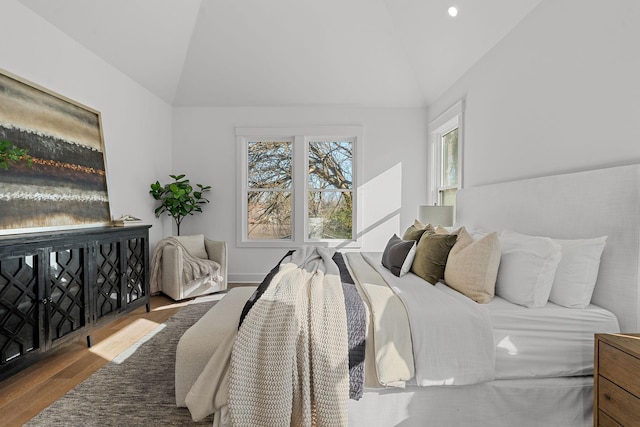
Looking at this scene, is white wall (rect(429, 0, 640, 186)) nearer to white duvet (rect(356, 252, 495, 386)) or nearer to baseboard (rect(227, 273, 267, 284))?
white duvet (rect(356, 252, 495, 386))

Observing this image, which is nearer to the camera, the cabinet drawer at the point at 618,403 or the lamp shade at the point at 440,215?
the cabinet drawer at the point at 618,403

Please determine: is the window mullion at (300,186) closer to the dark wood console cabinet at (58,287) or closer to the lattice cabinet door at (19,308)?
the dark wood console cabinet at (58,287)

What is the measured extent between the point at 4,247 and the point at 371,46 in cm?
410

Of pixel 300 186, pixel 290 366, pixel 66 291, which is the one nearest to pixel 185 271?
pixel 66 291

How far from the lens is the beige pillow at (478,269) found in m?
2.06

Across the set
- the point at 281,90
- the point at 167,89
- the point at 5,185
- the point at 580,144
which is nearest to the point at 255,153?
the point at 281,90

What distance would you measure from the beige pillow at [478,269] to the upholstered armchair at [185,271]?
3074mm

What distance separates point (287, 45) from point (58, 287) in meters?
3.57

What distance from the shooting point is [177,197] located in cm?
477

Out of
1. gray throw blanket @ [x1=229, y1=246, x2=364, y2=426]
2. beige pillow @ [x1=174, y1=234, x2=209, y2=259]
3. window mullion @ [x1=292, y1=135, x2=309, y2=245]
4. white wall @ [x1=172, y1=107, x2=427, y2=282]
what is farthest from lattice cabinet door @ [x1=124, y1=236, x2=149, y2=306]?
gray throw blanket @ [x1=229, y1=246, x2=364, y2=426]

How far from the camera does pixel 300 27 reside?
438 cm

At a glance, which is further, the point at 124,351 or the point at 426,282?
the point at 124,351

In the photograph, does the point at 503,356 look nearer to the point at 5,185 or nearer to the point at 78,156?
the point at 5,185

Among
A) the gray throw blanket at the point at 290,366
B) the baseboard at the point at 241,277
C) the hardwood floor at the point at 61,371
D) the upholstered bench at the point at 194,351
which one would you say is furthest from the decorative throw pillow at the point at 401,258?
the baseboard at the point at 241,277
